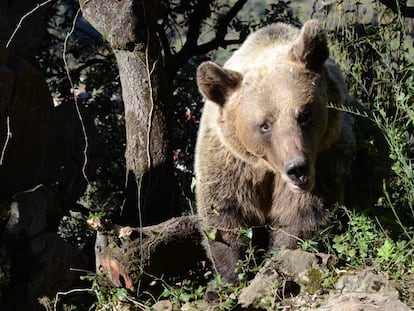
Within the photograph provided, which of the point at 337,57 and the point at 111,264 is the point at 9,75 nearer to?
the point at 111,264

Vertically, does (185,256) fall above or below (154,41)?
below

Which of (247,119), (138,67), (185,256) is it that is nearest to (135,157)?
(138,67)

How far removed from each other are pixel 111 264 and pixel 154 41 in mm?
1852

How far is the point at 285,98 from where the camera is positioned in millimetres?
4586

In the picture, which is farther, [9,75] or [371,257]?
[9,75]

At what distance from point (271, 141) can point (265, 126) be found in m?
0.10

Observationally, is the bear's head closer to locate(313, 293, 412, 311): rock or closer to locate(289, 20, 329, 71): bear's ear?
locate(289, 20, 329, 71): bear's ear

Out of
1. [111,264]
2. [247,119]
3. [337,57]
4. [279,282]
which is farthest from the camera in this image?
[337,57]

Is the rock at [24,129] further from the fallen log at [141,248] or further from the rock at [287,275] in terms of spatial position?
the rock at [287,275]

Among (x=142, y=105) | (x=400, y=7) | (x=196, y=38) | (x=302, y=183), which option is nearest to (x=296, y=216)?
(x=302, y=183)

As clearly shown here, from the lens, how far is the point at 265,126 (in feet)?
15.1

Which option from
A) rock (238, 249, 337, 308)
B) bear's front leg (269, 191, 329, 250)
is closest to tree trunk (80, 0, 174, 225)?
bear's front leg (269, 191, 329, 250)

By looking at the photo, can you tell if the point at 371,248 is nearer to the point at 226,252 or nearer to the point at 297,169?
the point at 297,169

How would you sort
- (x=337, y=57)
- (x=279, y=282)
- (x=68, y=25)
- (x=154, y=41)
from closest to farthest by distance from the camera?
1. (x=279, y=282)
2. (x=154, y=41)
3. (x=337, y=57)
4. (x=68, y=25)
